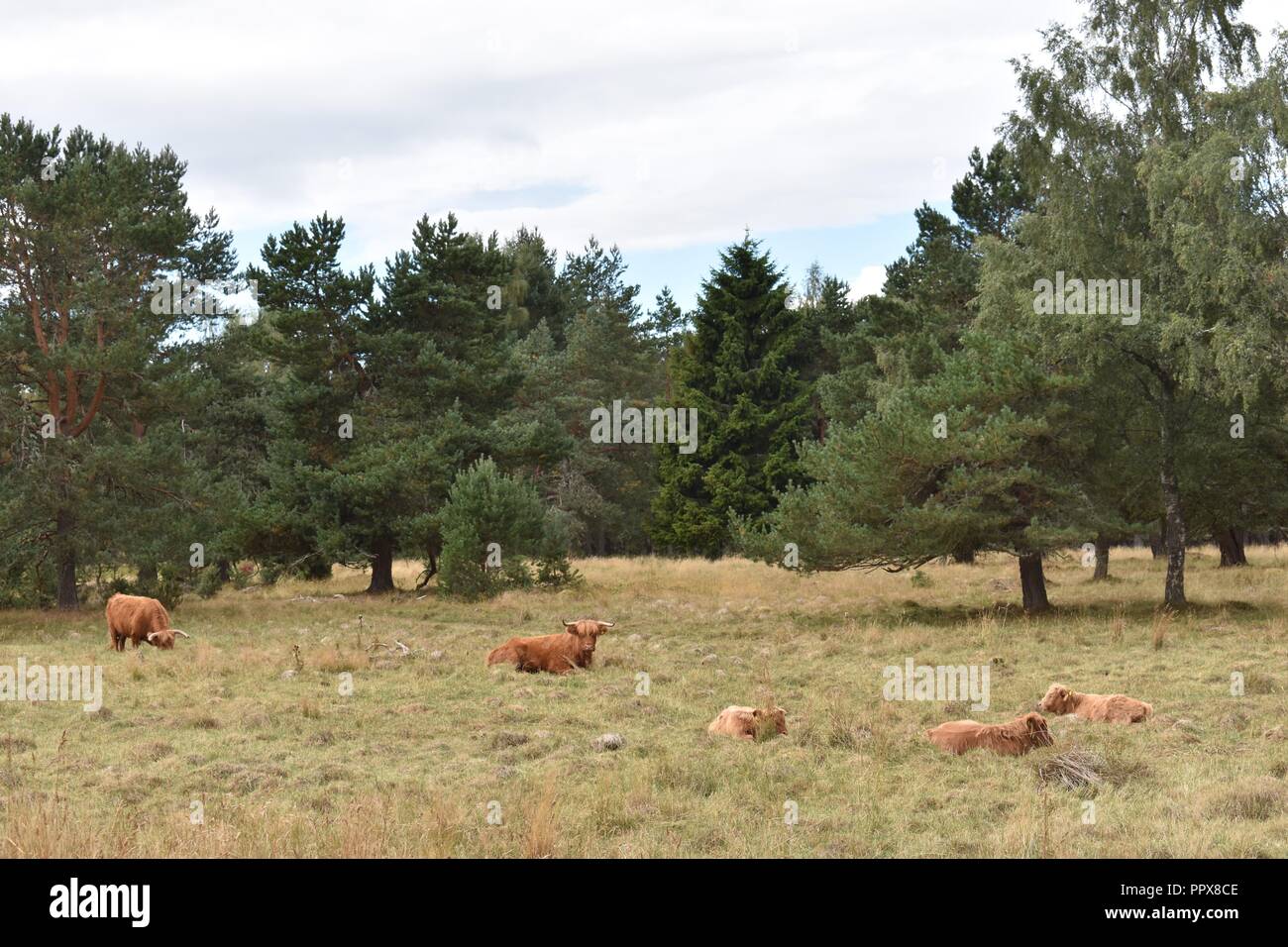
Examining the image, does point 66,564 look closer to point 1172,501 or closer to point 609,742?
point 609,742

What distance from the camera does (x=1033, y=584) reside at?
77.6 ft

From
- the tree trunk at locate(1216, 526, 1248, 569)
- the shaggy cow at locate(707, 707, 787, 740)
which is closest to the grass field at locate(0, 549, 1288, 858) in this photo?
the shaggy cow at locate(707, 707, 787, 740)

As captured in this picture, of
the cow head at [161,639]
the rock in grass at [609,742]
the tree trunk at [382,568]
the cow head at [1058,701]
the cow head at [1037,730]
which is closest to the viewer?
the cow head at [1037,730]

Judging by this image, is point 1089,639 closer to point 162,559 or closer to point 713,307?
point 162,559

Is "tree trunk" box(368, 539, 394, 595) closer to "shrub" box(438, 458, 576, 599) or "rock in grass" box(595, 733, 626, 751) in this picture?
"shrub" box(438, 458, 576, 599)

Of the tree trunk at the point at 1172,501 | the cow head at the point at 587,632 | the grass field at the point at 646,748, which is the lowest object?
the grass field at the point at 646,748

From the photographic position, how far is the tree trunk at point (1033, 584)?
76.9ft

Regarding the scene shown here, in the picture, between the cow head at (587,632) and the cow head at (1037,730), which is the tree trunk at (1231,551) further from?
the cow head at (1037,730)

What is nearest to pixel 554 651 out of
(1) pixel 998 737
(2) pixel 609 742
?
(2) pixel 609 742

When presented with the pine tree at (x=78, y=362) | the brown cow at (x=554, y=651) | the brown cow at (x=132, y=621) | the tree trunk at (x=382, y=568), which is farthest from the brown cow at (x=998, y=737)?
the tree trunk at (x=382, y=568)

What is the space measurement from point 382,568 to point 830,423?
45.1 feet

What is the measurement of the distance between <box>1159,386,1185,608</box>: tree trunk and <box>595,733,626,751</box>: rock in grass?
16.2m

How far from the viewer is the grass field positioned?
7.47m

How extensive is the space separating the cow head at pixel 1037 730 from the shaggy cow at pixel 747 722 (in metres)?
2.45
